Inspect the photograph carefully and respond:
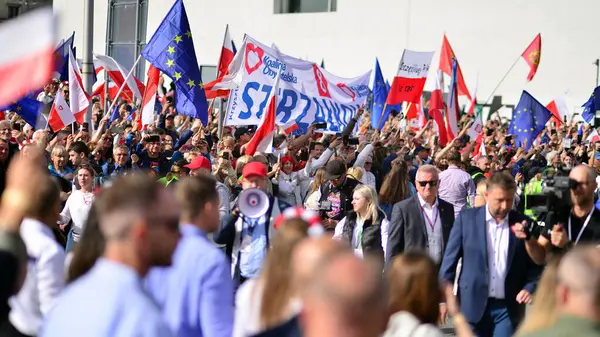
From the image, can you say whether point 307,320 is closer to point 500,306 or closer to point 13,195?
point 13,195

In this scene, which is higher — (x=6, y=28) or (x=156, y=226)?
(x=6, y=28)

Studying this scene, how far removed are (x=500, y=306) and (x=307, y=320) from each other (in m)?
4.42

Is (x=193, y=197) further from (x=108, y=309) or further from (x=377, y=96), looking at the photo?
(x=377, y=96)

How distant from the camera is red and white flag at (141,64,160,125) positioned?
49.7 ft

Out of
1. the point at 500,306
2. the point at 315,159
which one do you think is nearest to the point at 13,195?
the point at 500,306

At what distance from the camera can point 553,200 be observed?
618 cm

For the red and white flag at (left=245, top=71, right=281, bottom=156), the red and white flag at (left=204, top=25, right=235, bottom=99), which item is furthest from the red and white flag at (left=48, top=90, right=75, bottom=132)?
the red and white flag at (left=245, top=71, right=281, bottom=156)

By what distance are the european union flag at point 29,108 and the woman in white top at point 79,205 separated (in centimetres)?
574

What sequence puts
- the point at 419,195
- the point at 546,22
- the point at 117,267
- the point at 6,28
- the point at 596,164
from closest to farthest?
the point at 117,267 → the point at 6,28 → the point at 419,195 → the point at 596,164 → the point at 546,22

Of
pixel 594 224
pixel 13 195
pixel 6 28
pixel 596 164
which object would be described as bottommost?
pixel 596 164

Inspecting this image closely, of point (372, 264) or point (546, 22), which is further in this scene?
point (546, 22)

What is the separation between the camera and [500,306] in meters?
6.87

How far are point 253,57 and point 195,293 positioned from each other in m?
10.7

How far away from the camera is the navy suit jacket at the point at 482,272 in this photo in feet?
22.4
